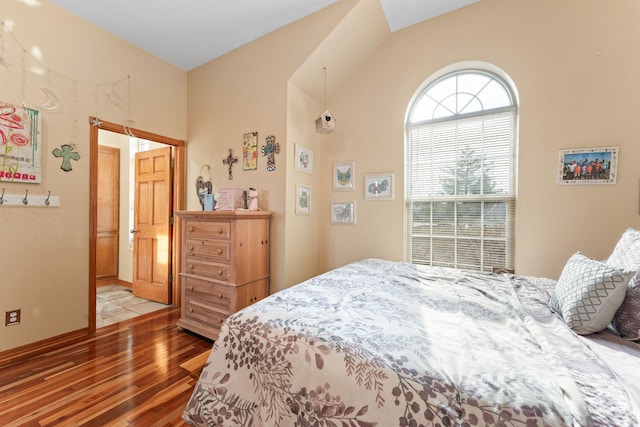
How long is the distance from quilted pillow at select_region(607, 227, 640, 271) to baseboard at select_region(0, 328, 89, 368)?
151 inches

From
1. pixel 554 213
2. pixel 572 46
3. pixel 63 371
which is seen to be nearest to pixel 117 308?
pixel 63 371

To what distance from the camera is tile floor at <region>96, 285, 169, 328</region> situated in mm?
A: 2797

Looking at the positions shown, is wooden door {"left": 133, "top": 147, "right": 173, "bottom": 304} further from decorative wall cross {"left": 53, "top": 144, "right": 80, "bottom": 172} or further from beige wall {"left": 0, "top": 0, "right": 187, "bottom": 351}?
decorative wall cross {"left": 53, "top": 144, "right": 80, "bottom": 172}

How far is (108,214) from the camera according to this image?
407cm

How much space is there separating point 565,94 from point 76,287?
448cm

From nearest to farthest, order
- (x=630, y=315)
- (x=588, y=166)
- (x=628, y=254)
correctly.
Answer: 1. (x=630, y=315)
2. (x=628, y=254)
3. (x=588, y=166)

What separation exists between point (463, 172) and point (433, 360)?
83.9 inches

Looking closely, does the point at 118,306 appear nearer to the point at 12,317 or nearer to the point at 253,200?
the point at 12,317

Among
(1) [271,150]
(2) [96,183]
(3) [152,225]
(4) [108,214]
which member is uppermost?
(1) [271,150]

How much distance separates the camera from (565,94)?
1.99 meters

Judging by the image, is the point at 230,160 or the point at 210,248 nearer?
the point at 210,248

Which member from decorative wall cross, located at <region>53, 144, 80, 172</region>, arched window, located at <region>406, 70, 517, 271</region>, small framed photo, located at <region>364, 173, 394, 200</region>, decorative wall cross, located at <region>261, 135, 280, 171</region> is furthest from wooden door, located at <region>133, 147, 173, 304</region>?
arched window, located at <region>406, 70, 517, 271</region>

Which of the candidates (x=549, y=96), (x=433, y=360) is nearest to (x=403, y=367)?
(x=433, y=360)

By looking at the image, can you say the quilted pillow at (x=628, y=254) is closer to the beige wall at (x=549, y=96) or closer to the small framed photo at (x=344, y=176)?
the beige wall at (x=549, y=96)
